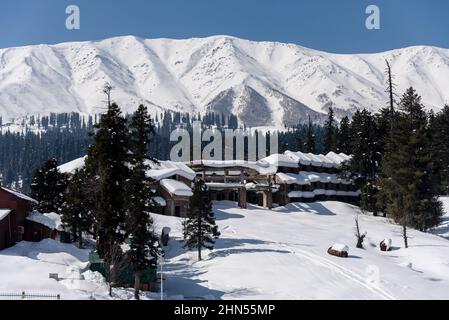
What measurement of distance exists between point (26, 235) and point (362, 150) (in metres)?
47.8

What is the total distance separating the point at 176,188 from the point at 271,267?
29.9m

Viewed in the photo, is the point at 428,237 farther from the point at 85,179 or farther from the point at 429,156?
the point at 85,179

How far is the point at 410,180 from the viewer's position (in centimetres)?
6359

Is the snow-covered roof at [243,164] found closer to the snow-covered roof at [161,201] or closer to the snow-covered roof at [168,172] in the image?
the snow-covered roof at [168,172]

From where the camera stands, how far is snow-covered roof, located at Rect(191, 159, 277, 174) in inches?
3346

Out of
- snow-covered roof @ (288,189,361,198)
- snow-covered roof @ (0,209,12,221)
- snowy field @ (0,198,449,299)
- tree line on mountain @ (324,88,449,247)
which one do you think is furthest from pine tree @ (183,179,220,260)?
snow-covered roof @ (288,189,361,198)

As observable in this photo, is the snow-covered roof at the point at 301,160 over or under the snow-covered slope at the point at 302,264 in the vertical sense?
over

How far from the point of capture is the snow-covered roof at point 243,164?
85.0 m

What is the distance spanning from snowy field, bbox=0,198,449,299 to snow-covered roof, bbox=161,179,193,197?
5.37 metres

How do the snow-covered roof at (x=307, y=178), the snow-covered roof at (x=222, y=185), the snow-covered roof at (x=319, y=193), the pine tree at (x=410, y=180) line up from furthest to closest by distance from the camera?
the snow-covered roof at (x=319, y=193) → the snow-covered roof at (x=307, y=178) → the snow-covered roof at (x=222, y=185) → the pine tree at (x=410, y=180)

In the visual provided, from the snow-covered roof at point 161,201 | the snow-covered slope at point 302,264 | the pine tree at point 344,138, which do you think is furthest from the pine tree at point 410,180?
the pine tree at point 344,138

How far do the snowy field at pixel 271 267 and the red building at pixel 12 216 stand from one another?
1.56m

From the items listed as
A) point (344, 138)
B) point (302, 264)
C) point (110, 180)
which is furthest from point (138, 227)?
point (344, 138)
